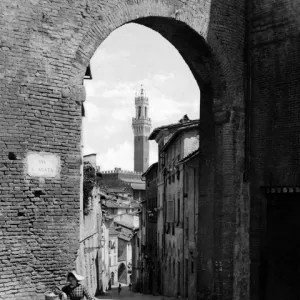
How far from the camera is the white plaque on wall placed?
376 inches

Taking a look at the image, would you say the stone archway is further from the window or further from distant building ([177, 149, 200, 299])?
the window

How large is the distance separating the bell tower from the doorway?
10794cm

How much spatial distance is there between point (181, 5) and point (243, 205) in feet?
13.8

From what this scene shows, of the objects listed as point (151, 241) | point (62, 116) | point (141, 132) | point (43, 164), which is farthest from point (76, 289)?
point (141, 132)

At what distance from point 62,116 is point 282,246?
5.17 metres

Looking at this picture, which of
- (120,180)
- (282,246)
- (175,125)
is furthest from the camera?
(120,180)

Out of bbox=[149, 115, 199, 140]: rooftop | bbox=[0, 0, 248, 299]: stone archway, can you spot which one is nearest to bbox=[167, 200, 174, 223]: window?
bbox=[149, 115, 199, 140]: rooftop

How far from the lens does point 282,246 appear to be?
11.9 metres

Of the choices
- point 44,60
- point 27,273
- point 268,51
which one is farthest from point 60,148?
point 268,51

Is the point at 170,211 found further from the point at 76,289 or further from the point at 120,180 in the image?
the point at 120,180

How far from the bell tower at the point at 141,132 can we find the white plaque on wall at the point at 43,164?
110 metres

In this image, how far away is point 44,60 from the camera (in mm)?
9727

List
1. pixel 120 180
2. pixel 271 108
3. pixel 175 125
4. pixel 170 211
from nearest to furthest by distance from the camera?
pixel 271 108 < pixel 170 211 < pixel 175 125 < pixel 120 180

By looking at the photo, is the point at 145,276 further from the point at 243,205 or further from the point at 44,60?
the point at 44,60
